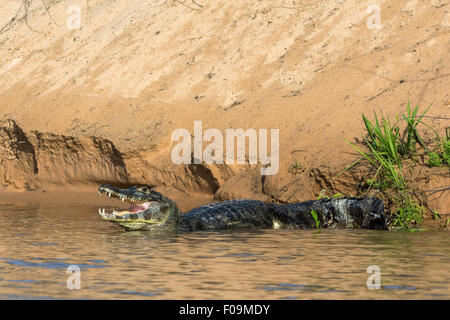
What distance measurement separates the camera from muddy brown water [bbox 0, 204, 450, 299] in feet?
19.7

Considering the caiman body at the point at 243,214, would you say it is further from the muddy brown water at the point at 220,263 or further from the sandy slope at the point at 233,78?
the sandy slope at the point at 233,78

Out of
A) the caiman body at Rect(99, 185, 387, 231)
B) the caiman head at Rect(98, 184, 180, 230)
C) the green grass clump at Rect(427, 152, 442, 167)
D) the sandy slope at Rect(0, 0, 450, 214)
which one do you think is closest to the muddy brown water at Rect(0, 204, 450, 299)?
the caiman head at Rect(98, 184, 180, 230)

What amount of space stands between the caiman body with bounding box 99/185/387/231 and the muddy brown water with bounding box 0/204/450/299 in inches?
14.7

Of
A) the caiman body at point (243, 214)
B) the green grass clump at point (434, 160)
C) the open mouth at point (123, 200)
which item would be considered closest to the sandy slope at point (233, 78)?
the green grass clump at point (434, 160)

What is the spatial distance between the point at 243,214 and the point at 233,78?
6.36m

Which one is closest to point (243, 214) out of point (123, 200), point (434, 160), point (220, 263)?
point (123, 200)

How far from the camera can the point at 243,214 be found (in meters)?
11.0

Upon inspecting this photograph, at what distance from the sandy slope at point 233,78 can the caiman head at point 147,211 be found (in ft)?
7.79

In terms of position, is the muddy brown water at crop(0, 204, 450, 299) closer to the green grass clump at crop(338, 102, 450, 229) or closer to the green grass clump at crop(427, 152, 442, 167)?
the green grass clump at crop(338, 102, 450, 229)
